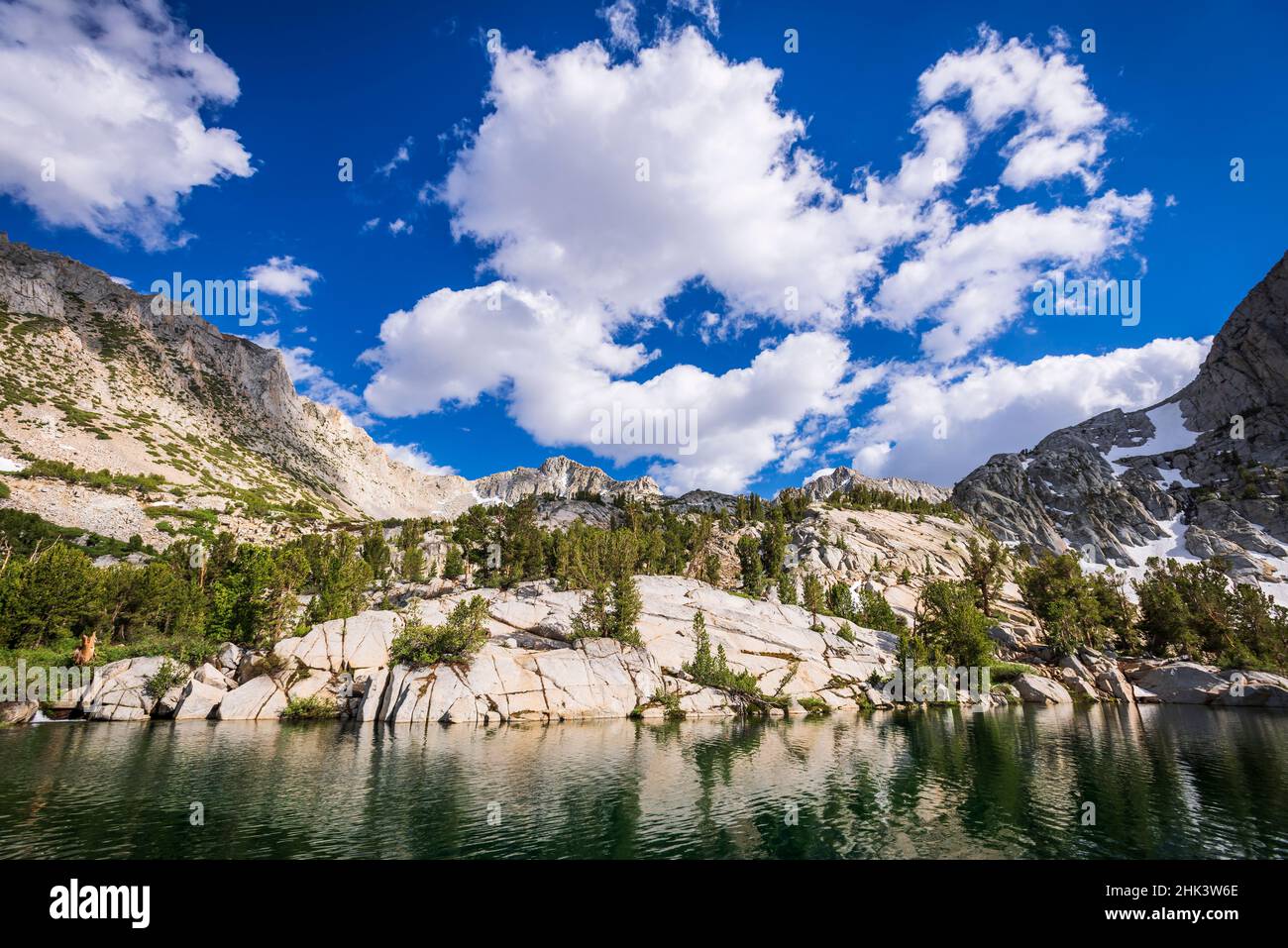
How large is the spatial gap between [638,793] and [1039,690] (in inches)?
3239

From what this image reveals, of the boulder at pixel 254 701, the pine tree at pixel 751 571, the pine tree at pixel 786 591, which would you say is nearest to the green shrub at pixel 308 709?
the boulder at pixel 254 701

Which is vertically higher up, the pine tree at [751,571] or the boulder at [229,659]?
the pine tree at [751,571]

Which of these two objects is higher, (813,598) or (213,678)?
(813,598)

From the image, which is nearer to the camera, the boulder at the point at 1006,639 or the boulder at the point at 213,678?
the boulder at the point at 213,678

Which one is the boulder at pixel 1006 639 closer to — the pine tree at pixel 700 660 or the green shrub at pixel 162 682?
the pine tree at pixel 700 660

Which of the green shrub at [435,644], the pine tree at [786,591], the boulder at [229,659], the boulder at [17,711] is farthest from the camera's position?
the pine tree at [786,591]

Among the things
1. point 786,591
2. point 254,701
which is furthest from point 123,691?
point 786,591

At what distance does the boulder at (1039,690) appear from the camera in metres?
87.6

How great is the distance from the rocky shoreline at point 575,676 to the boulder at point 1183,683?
17 cm

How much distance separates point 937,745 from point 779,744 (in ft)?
42.7

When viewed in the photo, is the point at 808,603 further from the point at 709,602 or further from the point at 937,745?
the point at 937,745

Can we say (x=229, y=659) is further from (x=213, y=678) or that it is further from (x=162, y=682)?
(x=162, y=682)

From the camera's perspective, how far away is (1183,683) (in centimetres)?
8975
